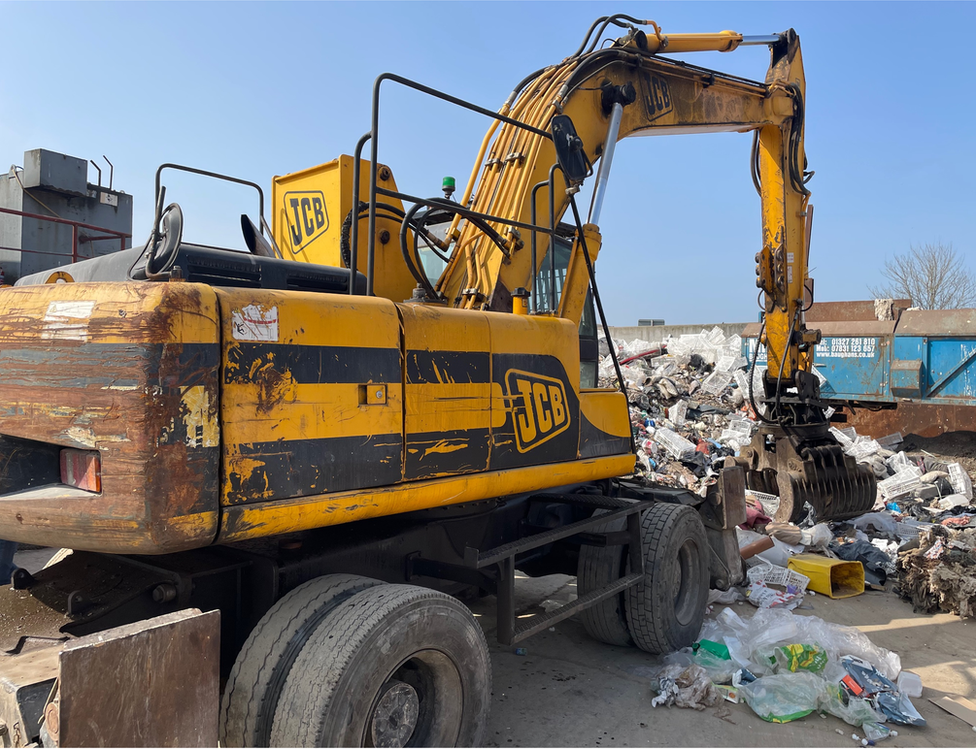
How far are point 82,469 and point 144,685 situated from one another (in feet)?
2.31

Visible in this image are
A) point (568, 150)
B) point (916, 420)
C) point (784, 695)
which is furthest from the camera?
point (916, 420)

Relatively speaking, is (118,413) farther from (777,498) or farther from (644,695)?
(777,498)

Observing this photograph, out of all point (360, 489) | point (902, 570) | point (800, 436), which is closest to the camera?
point (360, 489)

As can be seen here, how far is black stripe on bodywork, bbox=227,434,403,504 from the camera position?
2254mm

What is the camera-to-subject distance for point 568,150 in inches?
141

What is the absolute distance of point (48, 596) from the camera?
272 cm

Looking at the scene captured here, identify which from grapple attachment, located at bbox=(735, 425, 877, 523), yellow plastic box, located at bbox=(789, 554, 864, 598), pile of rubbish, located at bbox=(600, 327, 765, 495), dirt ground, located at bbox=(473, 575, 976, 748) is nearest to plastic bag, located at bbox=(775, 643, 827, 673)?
dirt ground, located at bbox=(473, 575, 976, 748)

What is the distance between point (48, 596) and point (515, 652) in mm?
2792

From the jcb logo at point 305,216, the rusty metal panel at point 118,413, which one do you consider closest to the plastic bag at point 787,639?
the rusty metal panel at point 118,413

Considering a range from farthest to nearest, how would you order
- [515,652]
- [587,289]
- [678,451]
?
[678,451] < [515,652] < [587,289]

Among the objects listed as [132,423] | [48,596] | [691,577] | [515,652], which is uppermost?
[132,423]

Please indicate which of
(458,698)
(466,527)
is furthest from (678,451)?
(458,698)

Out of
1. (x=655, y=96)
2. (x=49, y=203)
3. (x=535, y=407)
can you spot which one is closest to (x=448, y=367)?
(x=535, y=407)

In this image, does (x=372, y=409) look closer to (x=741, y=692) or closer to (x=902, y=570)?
(x=741, y=692)
